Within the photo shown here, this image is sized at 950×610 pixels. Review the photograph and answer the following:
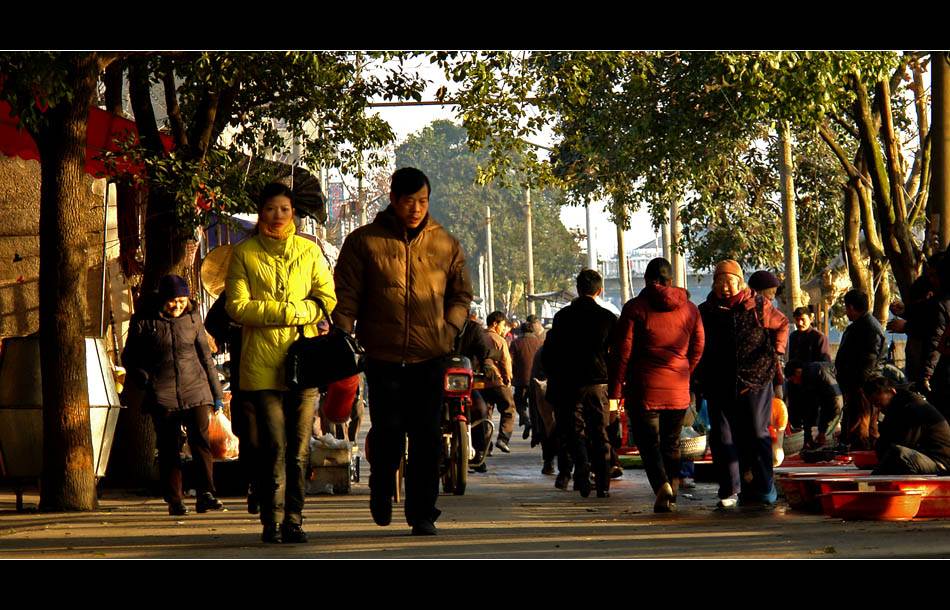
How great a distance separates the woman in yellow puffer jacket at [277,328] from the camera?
298 inches

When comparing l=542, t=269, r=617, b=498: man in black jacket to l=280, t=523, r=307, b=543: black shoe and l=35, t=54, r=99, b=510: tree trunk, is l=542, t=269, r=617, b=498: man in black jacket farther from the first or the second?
l=280, t=523, r=307, b=543: black shoe

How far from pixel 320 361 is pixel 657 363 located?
347 cm

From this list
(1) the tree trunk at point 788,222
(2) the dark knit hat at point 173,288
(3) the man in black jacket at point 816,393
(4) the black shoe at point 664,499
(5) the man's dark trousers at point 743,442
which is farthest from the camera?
(1) the tree trunk at point 788,222

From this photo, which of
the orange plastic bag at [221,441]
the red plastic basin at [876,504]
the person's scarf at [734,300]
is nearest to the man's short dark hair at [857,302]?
the person's scarf at [734,300]

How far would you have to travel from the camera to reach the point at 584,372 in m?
11.5

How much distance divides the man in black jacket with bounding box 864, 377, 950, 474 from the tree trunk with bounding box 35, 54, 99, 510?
232 inches

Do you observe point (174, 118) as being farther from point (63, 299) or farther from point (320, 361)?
point (320, 361)

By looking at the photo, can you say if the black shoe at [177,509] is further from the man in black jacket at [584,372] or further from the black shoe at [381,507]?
the man in black jacket at [584,372]

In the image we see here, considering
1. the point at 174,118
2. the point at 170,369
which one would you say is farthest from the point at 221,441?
the point at 174,118

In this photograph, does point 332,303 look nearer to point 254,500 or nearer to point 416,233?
point 416,233

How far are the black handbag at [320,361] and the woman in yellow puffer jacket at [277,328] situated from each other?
0.12m

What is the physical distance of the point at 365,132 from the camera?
15.3 metres

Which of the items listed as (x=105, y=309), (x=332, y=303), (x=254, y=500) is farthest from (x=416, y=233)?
(x=105, y=309)

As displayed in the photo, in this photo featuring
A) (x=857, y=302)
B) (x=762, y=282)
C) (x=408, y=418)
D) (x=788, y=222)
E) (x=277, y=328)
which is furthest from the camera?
(x=788, y=222)
